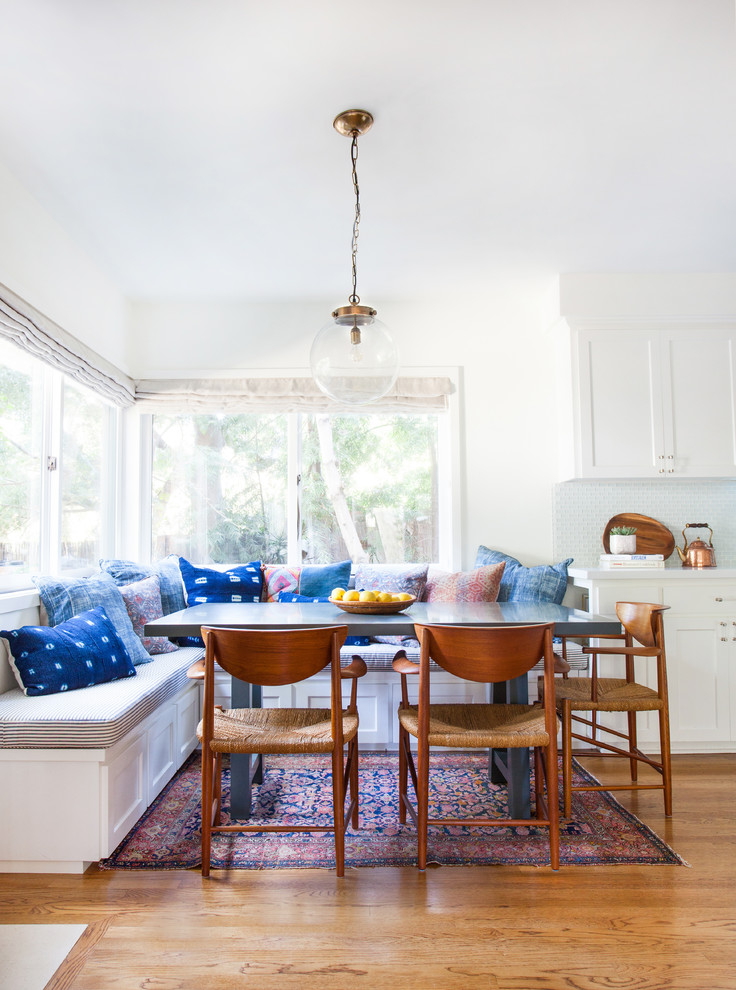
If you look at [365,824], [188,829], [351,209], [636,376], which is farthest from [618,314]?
[188,829]

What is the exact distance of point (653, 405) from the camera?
12.5ft

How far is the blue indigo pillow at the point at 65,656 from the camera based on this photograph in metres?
2.49

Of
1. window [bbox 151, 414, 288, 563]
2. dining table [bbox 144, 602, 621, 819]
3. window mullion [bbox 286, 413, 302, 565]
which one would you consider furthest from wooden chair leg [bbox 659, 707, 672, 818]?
window [bbox 151, 414, 288, 563]

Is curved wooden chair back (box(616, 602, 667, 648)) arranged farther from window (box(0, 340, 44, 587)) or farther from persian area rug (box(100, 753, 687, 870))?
window (box(0, 340, 44, 587))

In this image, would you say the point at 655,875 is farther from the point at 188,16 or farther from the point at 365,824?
the point at 188,16

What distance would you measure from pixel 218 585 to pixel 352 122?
2534mm

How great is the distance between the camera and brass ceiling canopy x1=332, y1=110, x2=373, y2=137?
2350mm

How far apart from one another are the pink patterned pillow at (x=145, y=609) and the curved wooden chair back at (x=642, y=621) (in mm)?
2217

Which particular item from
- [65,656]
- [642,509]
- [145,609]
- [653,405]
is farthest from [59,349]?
[642,509]

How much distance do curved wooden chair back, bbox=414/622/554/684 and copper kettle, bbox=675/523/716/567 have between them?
2.10 m

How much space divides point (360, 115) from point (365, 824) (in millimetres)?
2636

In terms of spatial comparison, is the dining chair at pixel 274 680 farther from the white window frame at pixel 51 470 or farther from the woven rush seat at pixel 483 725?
the white window frame at pixel 51 470

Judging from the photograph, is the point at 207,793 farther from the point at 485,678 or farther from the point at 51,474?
the point at 51,474

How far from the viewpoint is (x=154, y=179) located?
2.81m
